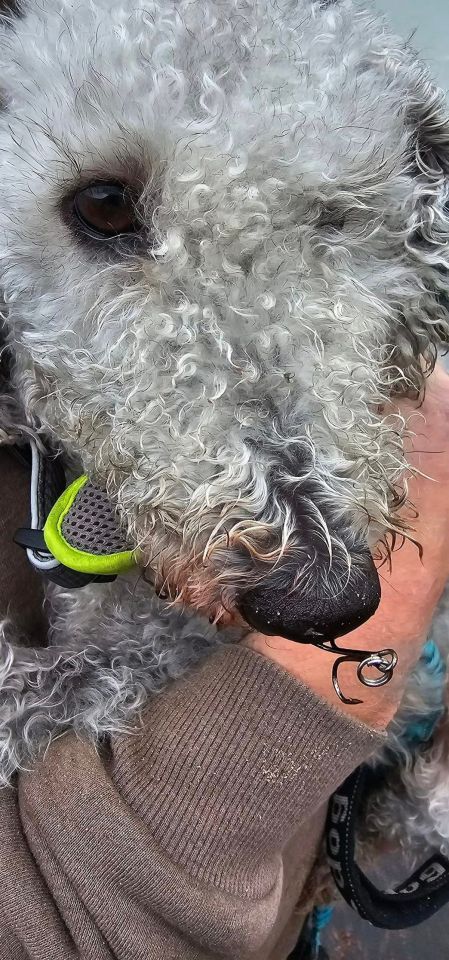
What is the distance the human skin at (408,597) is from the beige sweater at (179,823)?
0.12ft

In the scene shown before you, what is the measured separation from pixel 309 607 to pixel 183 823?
0.27m

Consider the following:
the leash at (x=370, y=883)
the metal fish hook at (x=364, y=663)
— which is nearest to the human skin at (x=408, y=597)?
the metal fish hook at (x=364, y=663)

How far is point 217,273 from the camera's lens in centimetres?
70

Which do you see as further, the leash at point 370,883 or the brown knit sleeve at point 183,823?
the leash at point 370,883

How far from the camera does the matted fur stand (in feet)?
2.21

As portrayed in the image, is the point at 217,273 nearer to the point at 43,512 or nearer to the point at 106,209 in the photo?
the point at 106,209

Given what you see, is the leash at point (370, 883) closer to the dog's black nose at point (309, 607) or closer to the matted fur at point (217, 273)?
the matted fur at point (217, 273)

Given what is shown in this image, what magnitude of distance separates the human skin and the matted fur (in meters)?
0.04

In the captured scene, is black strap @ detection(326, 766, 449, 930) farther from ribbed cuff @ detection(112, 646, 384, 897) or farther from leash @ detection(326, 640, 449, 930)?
ribbed cuff @ detection(112, 646, 384, 897)

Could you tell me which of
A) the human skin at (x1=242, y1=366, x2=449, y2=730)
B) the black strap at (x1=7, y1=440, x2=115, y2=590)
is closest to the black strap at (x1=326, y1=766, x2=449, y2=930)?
the human skin at (x1=242, y1=366, x2=449, y2=730)

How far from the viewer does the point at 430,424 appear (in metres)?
0.94

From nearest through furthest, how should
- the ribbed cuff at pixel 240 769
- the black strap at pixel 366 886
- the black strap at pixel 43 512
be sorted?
the ribbed cuff at pixel 240 769 < the black strap at pixel 43 512 < the black strap at pixel 366 886

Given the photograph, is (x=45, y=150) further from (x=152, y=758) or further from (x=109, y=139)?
(x=152, y=758)

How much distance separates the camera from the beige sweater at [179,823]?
705 mm
